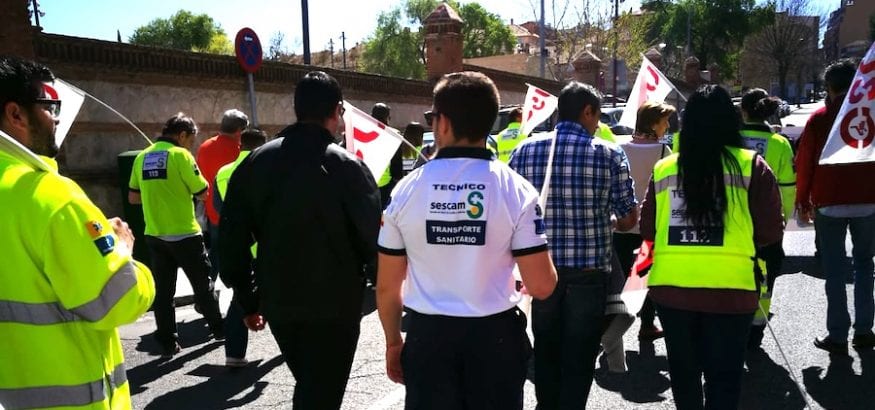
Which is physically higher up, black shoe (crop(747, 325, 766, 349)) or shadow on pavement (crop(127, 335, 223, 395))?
black shoe (crop(747, 325, 766, 349))

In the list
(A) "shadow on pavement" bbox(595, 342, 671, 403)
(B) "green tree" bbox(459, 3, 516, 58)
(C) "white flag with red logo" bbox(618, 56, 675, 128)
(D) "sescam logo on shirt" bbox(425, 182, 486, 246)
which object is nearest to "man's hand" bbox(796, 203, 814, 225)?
(C) "white flag with red logo" bbox(618, 56, 675, 128)

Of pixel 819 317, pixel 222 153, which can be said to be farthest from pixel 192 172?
pixel 819 317

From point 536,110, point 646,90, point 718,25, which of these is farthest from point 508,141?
point 718,25

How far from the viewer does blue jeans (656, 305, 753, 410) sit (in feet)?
10.9

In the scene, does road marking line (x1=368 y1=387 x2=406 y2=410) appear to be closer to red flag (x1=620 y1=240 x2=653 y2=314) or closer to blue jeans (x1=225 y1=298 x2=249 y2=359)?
blue jeans (x1=225 y1=298 x2=249 y2=359)

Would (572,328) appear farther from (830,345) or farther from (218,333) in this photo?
(218,333)

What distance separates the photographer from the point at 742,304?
10.8ft

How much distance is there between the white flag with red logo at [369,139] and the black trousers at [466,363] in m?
1.70

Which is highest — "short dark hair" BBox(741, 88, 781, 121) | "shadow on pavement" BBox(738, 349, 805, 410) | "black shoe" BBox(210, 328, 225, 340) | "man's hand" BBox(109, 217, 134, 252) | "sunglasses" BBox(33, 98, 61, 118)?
"sunglasses" BBox(33, 98, 61, 118)

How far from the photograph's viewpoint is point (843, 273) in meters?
5.25

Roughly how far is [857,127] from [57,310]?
155 inches

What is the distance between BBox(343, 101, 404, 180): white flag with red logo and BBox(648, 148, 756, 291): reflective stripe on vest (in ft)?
5.22

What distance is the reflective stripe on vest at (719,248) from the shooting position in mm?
3297

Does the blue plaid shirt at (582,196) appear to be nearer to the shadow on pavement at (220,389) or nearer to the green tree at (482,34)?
the shadow on pavement at (220,389)
